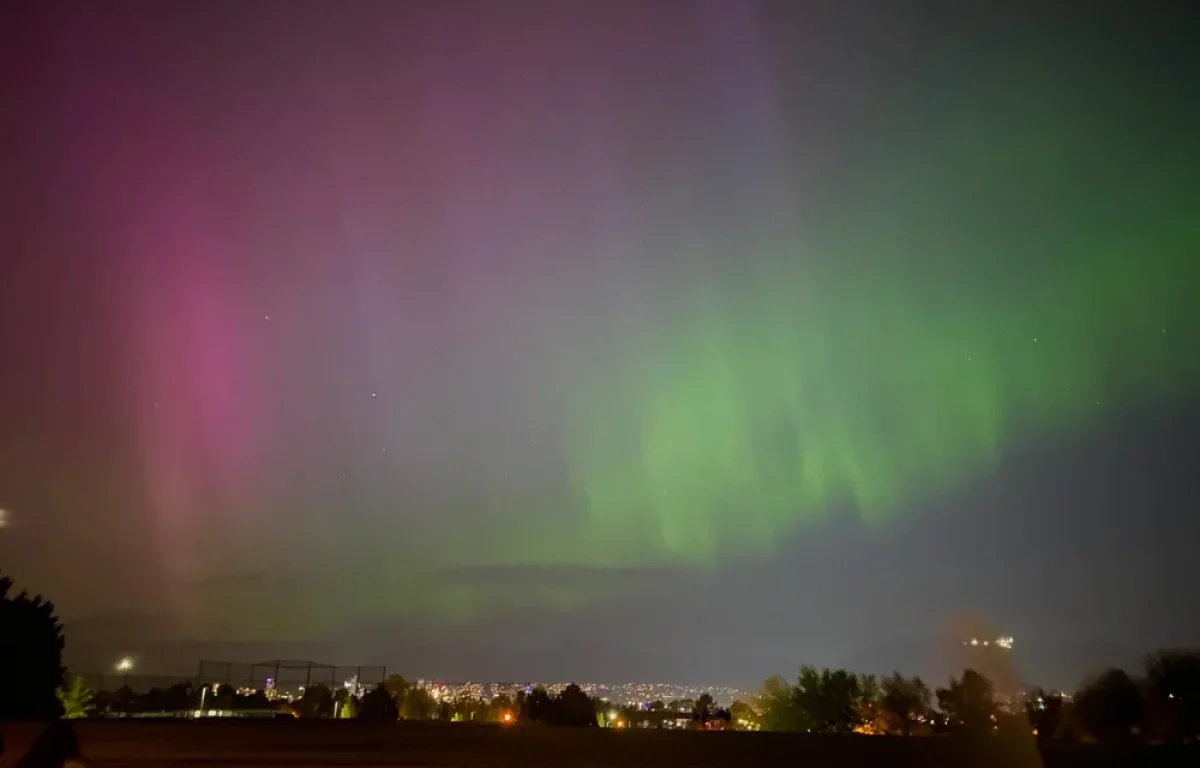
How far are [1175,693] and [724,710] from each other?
15.6m

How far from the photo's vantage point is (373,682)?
2900 centimetres

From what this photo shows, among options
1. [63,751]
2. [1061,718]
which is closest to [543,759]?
[63,751]

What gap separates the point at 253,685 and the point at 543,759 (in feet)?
67.6

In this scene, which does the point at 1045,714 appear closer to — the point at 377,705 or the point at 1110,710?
the point at 1110,710

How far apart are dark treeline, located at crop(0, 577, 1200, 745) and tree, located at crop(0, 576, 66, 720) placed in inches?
1.0

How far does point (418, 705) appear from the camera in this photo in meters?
33.6

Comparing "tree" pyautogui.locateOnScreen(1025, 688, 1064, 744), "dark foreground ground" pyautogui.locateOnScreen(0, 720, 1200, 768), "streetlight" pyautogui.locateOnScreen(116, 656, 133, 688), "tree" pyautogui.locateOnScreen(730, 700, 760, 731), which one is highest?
"streetlight" pyautogui.locateOnScreen(116, 656, 133, 688)

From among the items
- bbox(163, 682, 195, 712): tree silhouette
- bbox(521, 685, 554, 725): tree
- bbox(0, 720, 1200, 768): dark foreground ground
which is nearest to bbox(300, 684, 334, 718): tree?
bbox(163, 682, 195, 712): tree silhouette

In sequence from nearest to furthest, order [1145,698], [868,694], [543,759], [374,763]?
[374,763]
[543,759]
[1145,698]
[868,694]

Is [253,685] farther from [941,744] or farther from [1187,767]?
[1187,767]

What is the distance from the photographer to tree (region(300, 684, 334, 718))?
27.8 m

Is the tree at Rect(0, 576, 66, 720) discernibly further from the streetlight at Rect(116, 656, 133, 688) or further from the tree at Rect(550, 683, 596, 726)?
the tree at Rect(550, 683, 596, 726)

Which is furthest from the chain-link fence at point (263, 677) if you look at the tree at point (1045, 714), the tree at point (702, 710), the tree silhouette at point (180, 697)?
the tree at point (1045, 714)

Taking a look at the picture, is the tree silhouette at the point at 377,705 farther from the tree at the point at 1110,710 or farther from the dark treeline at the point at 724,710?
the tree at the point at 1110,710
